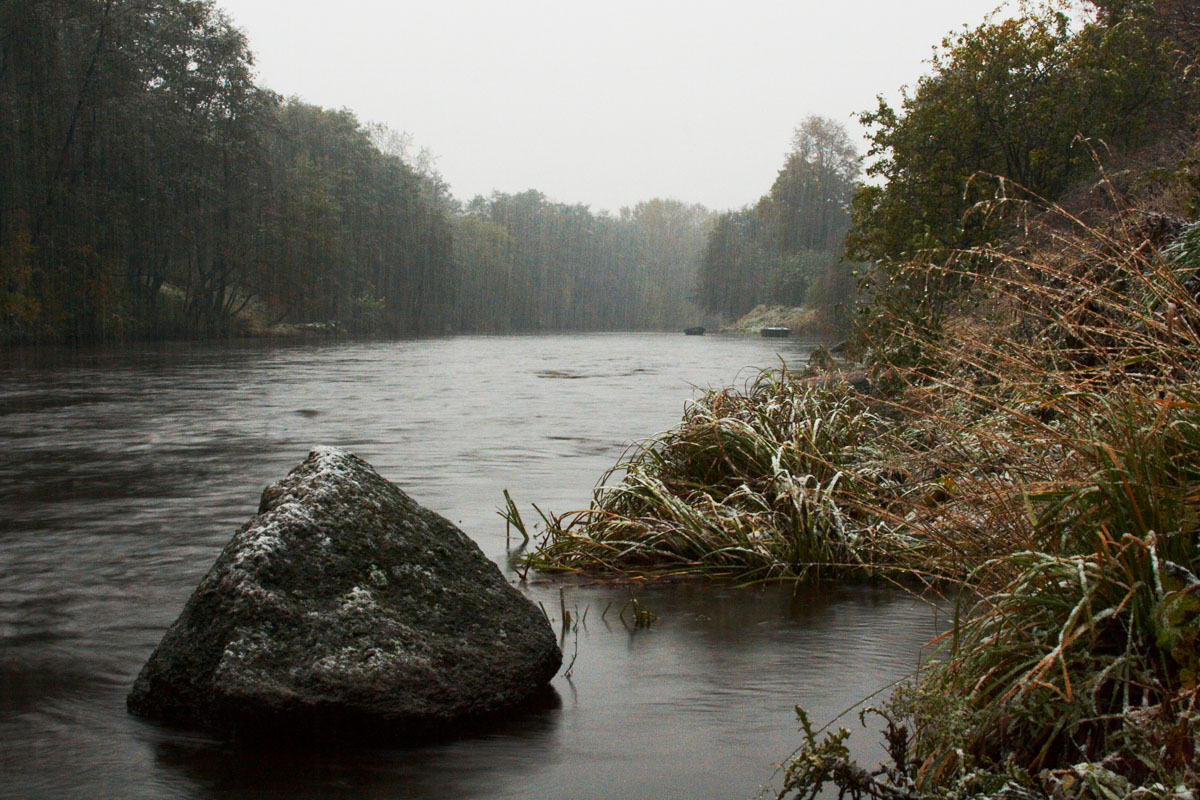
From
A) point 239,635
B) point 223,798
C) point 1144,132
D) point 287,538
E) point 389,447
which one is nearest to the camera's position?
point 223,798

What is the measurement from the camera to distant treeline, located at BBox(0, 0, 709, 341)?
36688 mm

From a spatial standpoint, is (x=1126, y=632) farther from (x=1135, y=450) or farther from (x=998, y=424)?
(x=998, y=424)

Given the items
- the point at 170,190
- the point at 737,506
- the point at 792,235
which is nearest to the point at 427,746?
the point at 737,506

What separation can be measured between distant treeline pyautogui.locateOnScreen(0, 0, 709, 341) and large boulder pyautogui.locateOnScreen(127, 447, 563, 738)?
118 ft

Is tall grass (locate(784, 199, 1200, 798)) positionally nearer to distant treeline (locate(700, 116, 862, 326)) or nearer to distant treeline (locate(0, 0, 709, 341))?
distant treeline (locate(0, 0, 709, 341))

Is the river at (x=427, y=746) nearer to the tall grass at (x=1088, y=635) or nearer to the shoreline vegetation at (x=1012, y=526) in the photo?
the shoreline vegetation at (x=1012, y=526)

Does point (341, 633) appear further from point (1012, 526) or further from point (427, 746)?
point (1012, 526)

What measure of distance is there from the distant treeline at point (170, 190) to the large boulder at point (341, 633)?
35869 mm

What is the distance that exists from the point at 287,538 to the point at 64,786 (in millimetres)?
1048

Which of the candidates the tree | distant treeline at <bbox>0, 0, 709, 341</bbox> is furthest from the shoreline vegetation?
distant treeline at <bbox>0, 0, 709, 341</bbox>

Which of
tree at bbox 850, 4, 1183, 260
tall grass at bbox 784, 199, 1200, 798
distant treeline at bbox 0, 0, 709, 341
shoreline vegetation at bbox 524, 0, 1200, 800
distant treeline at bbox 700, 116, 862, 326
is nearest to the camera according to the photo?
tall grass at bbox 784, 199, 1200, 798

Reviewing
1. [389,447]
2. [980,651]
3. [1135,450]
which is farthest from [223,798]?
[389,447]

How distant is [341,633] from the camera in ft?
12.1

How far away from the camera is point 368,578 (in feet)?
13.1
